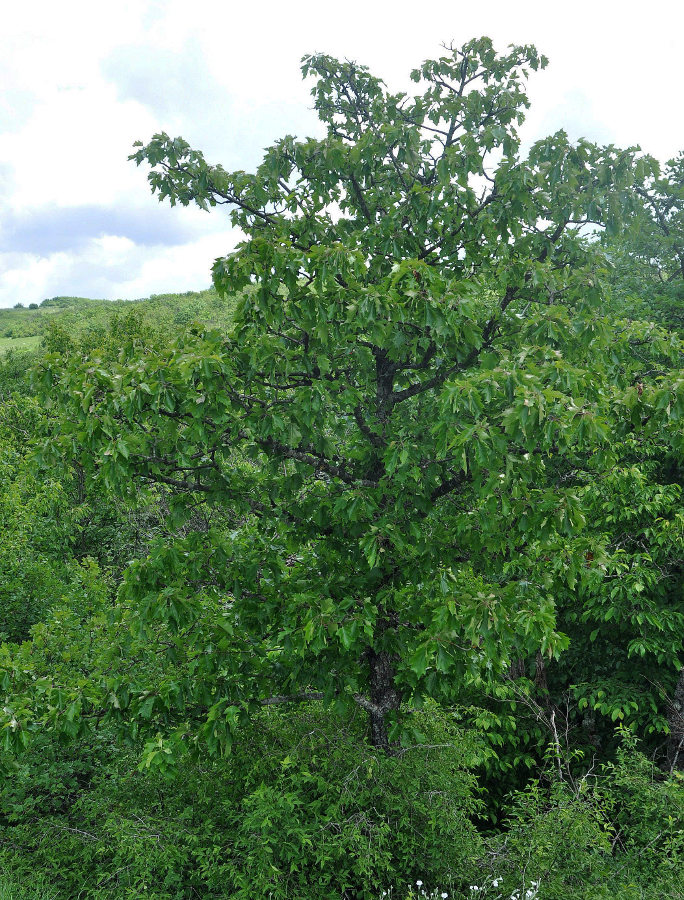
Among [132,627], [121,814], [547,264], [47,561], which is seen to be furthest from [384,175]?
[47,561]

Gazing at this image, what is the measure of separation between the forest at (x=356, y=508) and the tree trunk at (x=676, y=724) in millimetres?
1468

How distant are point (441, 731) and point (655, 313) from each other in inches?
281

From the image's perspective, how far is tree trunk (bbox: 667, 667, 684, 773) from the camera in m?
7.88

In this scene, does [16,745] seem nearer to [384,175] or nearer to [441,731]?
[441,731]

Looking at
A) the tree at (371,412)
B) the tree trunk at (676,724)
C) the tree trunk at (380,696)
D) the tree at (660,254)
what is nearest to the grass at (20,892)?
the tree at (371,412)

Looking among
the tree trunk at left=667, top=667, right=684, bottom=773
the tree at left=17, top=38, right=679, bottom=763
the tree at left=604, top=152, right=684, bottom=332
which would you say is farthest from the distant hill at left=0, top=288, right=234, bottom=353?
the tree trunk at left=667, top=667, right=684, bottom=773

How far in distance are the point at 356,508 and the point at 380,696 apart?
7.48ft

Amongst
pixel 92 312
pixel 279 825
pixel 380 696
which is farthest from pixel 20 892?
pixel 92 312

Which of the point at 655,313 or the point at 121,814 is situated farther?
the point at 655,313

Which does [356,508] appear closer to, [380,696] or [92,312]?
[380,696]

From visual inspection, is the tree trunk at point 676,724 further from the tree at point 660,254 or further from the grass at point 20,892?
the grass at point 20,892

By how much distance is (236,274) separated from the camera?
4773mm

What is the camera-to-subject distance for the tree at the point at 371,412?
167 inches

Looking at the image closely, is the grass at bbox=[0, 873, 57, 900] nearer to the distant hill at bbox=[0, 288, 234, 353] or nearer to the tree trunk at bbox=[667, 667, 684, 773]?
the tree trunk at bbox=[667, 667, 684, 773]
